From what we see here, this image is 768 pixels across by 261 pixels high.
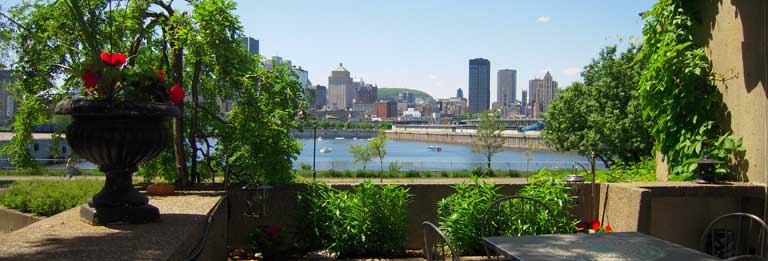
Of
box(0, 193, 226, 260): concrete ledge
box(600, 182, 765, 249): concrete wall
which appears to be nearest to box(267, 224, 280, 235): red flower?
box(0, 193, 226, 260): concrete ledge

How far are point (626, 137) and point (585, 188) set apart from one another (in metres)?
25.2

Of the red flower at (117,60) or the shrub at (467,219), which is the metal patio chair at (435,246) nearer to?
the shrub at (467,219)

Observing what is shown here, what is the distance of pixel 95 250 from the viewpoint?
290 cm

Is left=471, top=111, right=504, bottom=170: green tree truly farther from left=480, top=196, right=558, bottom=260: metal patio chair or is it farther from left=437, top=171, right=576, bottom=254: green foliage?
left=480, top=196, right=558, bottom=260: metal patio chair

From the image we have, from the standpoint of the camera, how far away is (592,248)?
3447 millimetres

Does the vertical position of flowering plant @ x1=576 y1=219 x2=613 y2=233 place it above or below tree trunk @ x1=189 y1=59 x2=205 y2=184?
below

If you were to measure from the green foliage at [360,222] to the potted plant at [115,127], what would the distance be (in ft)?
6.97

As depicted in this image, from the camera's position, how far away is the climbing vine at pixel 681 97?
578cm

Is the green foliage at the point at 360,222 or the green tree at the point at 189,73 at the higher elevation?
the green tree at the point at 189,73

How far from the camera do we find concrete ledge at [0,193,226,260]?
2803 millimetres

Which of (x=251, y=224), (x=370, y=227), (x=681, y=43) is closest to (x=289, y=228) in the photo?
(x=251, y=224)

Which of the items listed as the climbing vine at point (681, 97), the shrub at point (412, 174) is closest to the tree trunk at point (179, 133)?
the climbing vine at point (681, 97)

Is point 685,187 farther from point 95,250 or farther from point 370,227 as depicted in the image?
point 95,250

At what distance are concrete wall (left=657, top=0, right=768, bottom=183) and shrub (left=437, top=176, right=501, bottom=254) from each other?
90.5 inches
